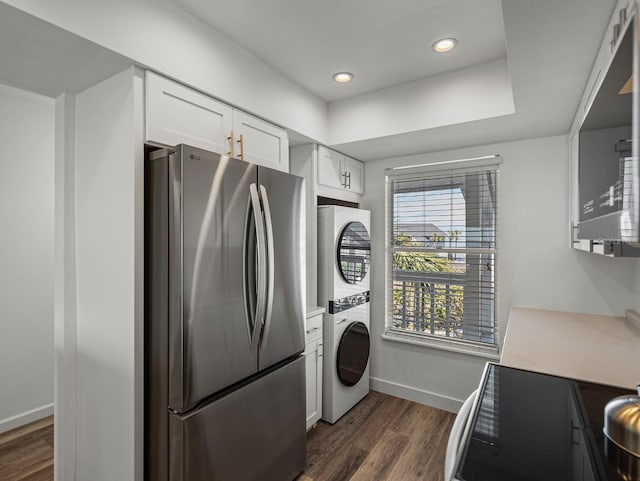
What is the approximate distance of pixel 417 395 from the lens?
10.2ft

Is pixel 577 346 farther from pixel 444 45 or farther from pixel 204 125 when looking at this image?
pixel 204 125

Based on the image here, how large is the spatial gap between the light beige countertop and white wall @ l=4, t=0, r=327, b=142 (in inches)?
75.9

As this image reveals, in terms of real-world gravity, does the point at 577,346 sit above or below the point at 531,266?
below

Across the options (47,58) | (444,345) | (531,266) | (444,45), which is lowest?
(444,345)

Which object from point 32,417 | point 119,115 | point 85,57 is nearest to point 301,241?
point 119,115

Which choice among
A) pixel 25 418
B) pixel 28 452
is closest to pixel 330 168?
pixel 28 452

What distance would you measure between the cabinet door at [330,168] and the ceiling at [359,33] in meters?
0.59

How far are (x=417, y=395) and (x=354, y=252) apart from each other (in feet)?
4.71

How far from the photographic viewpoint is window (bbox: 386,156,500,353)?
9.35 feet

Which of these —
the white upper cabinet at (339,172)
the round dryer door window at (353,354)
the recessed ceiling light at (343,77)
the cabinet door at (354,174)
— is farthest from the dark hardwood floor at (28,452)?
the recessed ceiling light at (343,77)

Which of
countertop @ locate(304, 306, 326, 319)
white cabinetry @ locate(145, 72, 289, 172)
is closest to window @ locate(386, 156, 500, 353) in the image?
countertop @ locate(304, 306, 326, 319)

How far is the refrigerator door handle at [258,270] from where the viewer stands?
173 cm

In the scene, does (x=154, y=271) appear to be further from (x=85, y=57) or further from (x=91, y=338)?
(x=85, y=57)

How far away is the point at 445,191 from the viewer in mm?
3016
